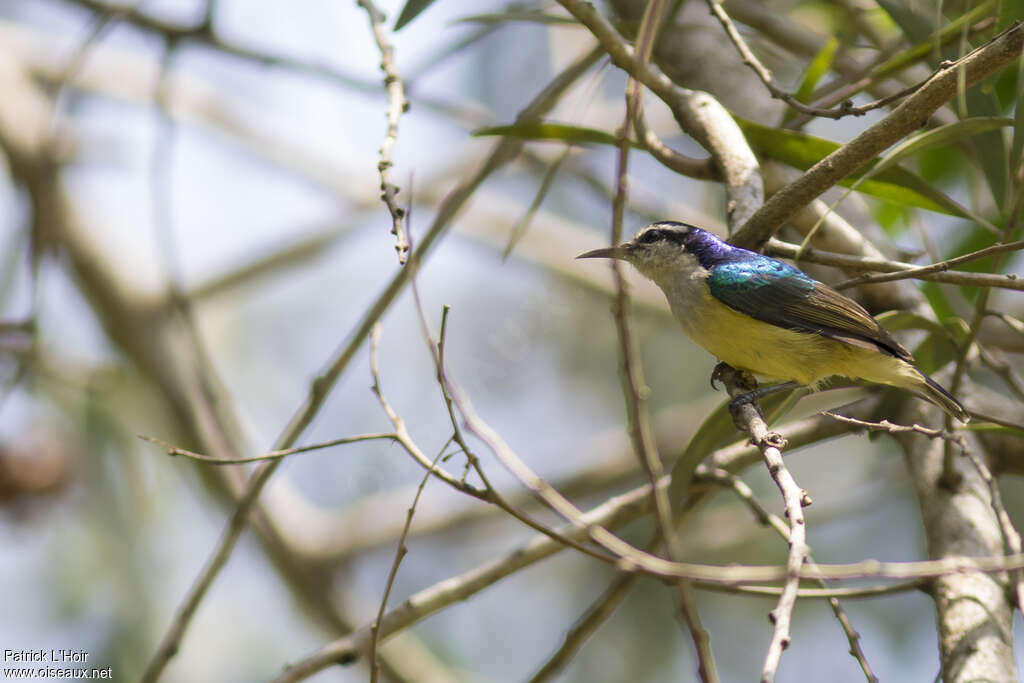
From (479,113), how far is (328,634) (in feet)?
9.93

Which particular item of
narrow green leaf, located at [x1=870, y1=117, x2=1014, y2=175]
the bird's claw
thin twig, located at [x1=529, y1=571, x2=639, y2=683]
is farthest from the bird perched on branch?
thin twig, located at [x1=529, y1=571, x2=639, y2=683]

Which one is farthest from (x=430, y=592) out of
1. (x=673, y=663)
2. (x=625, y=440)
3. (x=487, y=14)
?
(x=673, y=663)

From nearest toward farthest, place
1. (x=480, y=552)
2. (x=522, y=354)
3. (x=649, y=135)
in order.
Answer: (x=649, y=135) < (x=522, y=354) < (x=480, y=552)

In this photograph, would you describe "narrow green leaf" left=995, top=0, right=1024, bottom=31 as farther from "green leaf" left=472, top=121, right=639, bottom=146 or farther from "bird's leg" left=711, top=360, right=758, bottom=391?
"bird's leg" left=711, top=360, right=758, bottom=391

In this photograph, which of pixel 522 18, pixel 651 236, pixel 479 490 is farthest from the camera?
pixel 651 236

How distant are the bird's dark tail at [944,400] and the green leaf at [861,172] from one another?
531 mm

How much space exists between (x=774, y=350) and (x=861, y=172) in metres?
0.62

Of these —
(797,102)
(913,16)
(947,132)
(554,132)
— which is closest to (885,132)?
(797,102)

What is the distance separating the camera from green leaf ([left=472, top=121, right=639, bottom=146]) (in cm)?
306

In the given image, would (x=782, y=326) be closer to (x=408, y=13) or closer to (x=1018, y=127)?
(x=1018, y=127)

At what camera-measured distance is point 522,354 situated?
704 cm

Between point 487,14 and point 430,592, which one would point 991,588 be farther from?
point 487,14

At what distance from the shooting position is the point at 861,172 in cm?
299

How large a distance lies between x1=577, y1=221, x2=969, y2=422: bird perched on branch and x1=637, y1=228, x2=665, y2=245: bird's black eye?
34 cm
